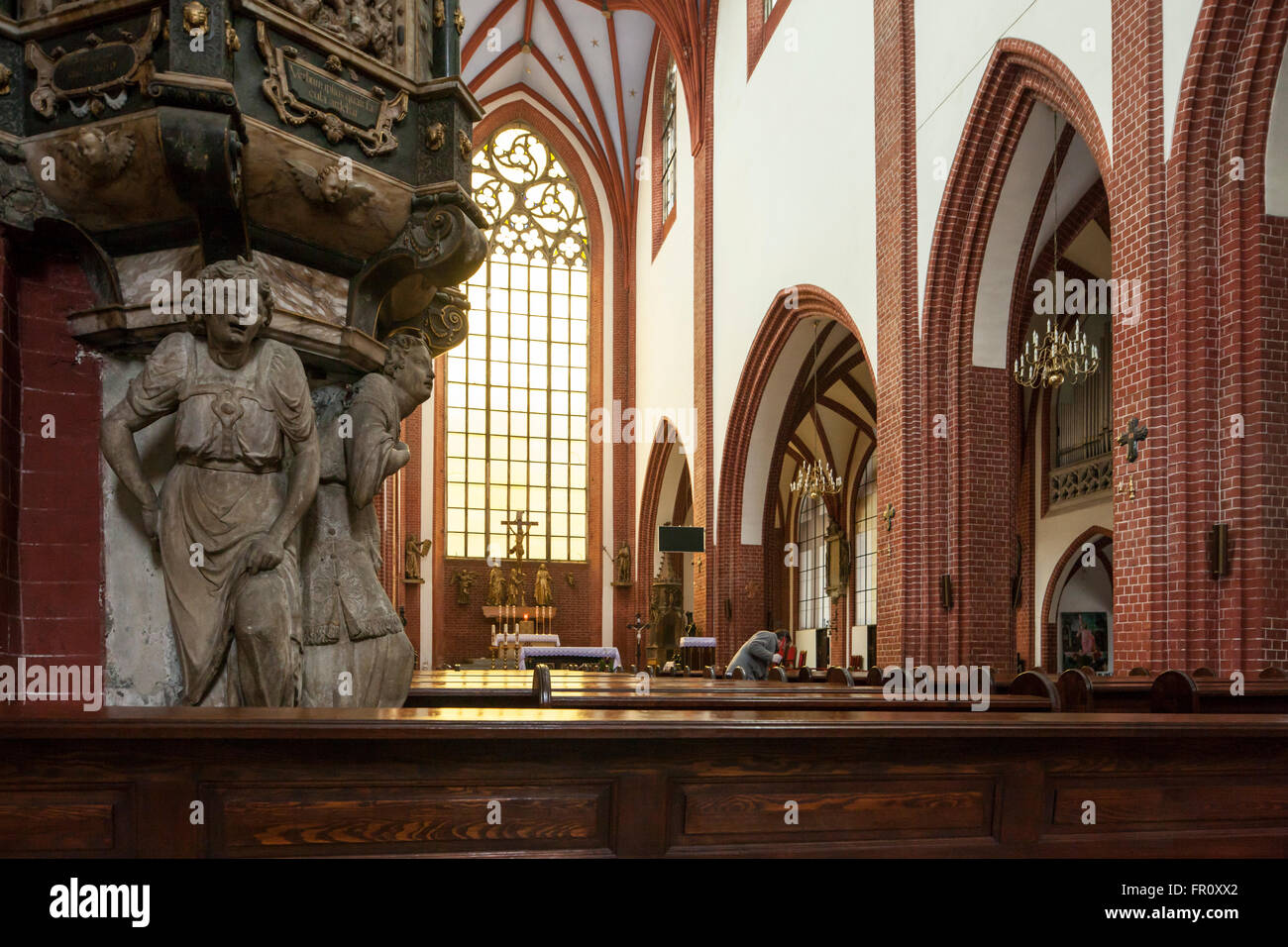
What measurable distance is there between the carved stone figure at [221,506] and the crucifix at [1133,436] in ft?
18.2

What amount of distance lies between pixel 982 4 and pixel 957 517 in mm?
4454

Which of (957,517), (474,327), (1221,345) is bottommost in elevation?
(957,517)

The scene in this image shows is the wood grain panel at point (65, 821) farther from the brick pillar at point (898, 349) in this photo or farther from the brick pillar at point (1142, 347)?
the brick pillar at point (898, 349)

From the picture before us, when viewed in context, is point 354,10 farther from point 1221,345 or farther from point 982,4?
point 982,4

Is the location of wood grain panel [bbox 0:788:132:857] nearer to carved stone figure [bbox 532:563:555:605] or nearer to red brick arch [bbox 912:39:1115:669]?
red brick arch [bbox 912:39:1115:669]

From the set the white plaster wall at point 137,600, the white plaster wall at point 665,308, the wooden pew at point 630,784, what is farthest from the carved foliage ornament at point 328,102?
the white plaster wall at point 665,308

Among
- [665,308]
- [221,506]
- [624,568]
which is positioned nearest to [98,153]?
[221,506]

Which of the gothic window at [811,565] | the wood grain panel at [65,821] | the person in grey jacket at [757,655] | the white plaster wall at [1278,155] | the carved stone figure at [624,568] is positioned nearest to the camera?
the wood grain panel at [65,821]

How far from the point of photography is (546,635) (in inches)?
807

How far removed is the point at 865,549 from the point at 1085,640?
6402 millimetres

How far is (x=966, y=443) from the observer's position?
10.2m

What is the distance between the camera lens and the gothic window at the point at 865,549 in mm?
22656

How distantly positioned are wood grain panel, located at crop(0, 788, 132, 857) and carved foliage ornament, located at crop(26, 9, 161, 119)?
2.21 meters
